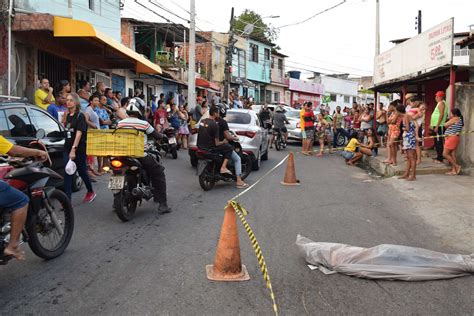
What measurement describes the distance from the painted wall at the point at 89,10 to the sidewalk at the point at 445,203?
11216 millimetres

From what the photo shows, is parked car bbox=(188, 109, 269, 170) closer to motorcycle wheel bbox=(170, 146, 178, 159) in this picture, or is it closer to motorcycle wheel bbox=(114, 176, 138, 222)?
motorcycle wheel bbox=(170, 146, 178, 159)

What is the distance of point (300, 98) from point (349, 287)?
54.5 m

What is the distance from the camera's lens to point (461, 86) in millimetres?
12117

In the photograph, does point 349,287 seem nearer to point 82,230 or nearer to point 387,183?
point 82,230

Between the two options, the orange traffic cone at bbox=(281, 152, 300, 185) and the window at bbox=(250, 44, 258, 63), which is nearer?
the orange traffic cone at bbox=(281, 152, 300, 185)

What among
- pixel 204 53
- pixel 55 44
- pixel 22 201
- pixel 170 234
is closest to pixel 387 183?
pixel 170 234

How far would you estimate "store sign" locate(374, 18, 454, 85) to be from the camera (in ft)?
39.1

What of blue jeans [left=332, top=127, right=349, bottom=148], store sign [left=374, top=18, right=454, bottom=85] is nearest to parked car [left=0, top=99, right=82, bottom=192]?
store sign [left=374, top=18, right=454, bottom=85]

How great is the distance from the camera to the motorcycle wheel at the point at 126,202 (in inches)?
261

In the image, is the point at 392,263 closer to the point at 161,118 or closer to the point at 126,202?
the point at 126,202

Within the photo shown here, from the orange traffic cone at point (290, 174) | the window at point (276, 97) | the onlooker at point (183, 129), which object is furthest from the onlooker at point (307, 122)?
the window at point (276, 97)

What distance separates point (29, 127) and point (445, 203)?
7.04 meters

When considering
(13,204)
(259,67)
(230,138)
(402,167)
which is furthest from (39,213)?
(259,67)

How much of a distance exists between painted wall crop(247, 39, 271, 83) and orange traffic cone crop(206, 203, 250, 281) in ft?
139
